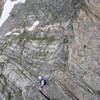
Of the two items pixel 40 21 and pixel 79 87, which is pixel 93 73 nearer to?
pixel 79 87

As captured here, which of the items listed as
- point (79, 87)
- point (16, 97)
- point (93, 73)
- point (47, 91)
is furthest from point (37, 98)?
point (93, 73)

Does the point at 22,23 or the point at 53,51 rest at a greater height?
the point at 22,23

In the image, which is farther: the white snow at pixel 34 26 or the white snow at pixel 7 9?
the white snow at pixel 7 9

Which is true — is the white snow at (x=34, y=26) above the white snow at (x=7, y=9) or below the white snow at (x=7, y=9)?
below

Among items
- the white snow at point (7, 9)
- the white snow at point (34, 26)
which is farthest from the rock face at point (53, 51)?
the white snow at point (7, 9)

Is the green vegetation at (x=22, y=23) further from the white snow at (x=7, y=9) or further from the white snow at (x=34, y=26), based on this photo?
the white snow at (x=7, y=9)

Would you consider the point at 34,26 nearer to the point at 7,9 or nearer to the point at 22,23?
the point at 22,23

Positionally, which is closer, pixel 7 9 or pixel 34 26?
pixel 34 26

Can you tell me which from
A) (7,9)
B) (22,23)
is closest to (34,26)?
(22,23)
